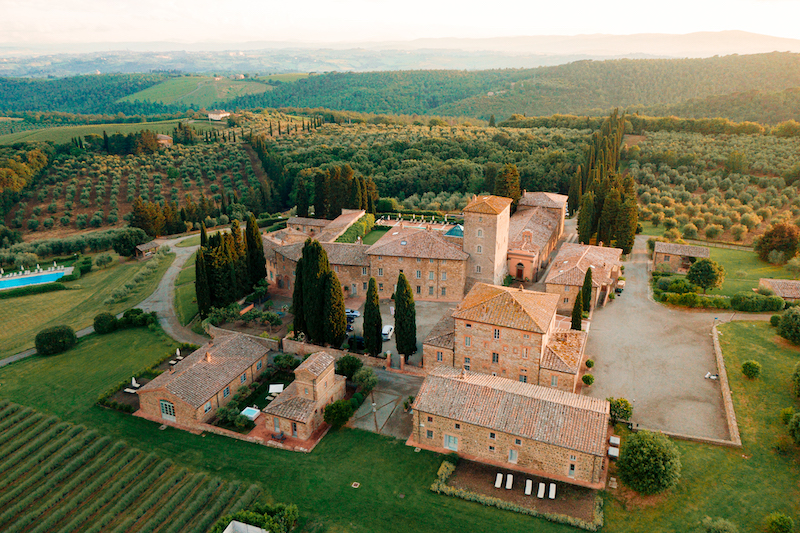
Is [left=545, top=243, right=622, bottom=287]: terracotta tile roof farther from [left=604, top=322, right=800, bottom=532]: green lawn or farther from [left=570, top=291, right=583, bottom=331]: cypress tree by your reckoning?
[left=604, top=322, right=800, bottom=532]: green lawn

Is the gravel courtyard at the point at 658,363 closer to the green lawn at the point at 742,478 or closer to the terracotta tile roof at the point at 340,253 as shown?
the green lawn at the point at 742,478

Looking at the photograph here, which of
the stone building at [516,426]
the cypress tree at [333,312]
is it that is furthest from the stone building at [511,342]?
the cypress tree at [333,312]

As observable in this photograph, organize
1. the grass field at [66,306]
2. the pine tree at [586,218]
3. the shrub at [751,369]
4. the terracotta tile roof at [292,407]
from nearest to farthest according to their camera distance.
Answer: the terracotta tile roof at [292,407] → the shrub at [751,369] → the grass field at [66,306] → the pine tree at [586,218]

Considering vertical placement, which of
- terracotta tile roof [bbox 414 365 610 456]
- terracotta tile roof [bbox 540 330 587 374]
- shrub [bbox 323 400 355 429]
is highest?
terracotta tile roof [bbox 540 330 587 374]

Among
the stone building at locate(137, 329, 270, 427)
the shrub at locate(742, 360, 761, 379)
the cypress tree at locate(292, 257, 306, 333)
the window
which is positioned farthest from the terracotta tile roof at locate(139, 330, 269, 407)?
the shrub at locate(742, 360, 761, 379)

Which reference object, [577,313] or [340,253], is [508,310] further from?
[340,253]

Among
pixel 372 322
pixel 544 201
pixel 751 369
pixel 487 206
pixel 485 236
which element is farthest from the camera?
pixel 544 201

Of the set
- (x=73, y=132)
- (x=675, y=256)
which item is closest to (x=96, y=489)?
(x=675, y=256)
